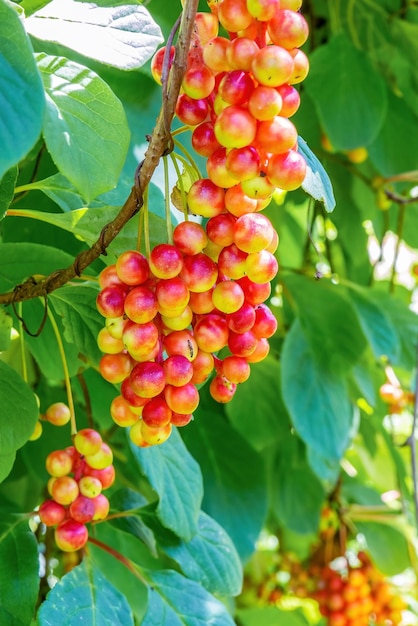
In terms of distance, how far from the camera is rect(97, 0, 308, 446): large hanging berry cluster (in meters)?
0.40

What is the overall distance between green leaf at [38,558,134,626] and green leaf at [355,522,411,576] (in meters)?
1.02

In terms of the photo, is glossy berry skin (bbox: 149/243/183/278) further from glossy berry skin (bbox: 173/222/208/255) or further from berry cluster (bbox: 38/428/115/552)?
berry cluster (bbox: 38/428/115/552)

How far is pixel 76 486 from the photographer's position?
624mm

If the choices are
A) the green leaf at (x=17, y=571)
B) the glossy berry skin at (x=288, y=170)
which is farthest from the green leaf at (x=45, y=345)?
the glossy berry skin at (x=288, y=170)

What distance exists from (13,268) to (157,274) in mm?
276

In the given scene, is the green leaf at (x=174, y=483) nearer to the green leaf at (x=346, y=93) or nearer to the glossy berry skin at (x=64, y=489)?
the glossy berry skin at (x=64, y=489)

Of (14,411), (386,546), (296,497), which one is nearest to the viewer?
(14,411)

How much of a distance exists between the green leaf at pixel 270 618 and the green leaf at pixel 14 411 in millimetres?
874

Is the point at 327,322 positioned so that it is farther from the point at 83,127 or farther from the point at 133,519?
the point at 83,127

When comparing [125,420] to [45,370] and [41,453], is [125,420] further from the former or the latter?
[41,453]

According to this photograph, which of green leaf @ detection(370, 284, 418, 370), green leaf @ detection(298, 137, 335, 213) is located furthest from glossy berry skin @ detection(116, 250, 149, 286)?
green leaf @ detection(370, 284, 418, 370)

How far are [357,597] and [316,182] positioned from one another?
121 centimetres

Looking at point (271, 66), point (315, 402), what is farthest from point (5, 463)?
point (315, 402)

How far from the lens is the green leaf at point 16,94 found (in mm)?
375
